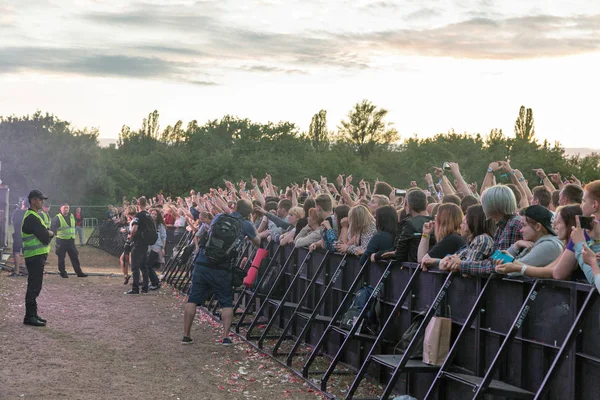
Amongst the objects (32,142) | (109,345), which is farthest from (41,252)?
(32,142)

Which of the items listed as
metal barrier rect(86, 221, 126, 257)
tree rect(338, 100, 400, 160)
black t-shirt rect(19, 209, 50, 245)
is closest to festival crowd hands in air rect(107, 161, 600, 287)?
black t-shirt rect(19, 209, 50, 245)

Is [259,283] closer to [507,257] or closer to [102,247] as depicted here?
[507,257]

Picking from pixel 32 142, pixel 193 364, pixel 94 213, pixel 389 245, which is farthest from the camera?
pixel 32 142

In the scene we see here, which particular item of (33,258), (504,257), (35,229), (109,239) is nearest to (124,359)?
(33,258)

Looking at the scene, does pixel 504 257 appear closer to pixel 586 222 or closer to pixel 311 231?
pixel 586 222

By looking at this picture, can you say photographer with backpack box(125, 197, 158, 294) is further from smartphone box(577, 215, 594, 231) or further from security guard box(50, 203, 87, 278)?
smartphone box(577, 215, 594, 231)

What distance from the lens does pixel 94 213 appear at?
198 feet

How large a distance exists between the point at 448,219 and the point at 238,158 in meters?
72.1

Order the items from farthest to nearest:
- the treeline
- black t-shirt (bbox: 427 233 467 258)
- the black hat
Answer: the treeline
black t-shirt (bbox: 427 233 467 258)
the black hat

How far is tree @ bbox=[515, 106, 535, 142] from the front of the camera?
9512cm

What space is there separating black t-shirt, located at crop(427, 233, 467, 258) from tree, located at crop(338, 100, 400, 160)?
3423 inches

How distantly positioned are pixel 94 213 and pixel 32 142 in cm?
2145

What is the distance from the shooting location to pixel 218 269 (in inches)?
488

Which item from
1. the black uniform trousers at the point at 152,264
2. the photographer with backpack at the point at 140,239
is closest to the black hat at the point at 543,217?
the photographer with backpack at the point at 140,239
